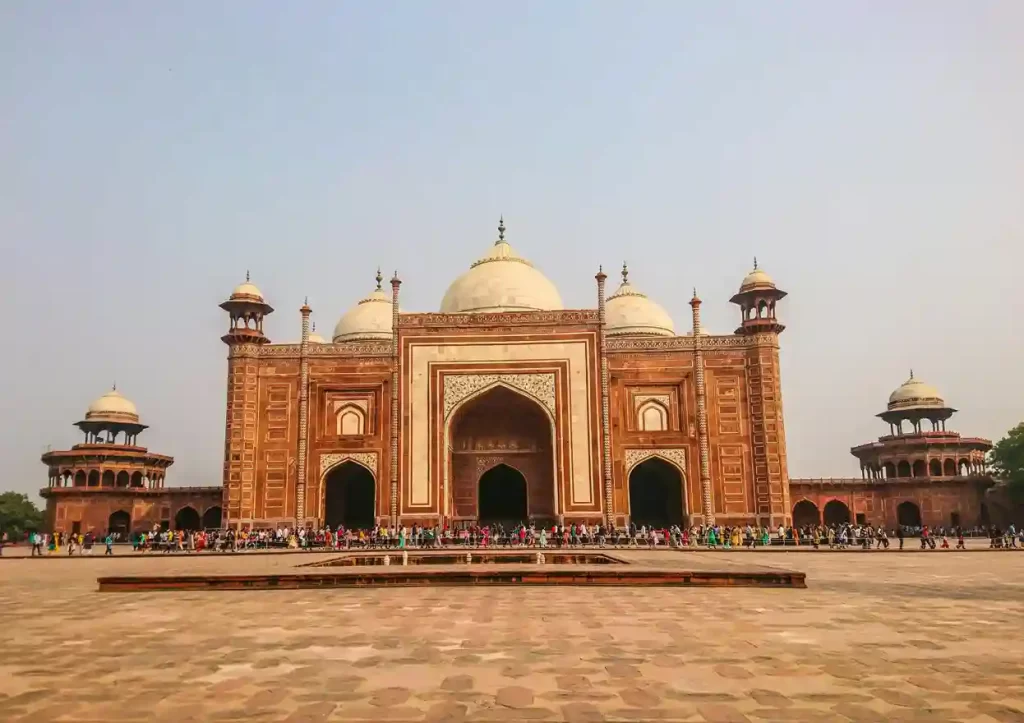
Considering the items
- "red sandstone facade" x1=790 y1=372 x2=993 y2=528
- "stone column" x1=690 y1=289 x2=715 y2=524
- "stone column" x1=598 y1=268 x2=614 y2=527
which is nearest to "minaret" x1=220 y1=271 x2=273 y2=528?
"stone column" x1=598 y1=268 x2=614 y2=527

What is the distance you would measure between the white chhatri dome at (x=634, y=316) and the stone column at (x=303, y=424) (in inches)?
455

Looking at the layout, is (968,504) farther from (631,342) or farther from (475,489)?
(475,489)

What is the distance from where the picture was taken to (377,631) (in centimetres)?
650

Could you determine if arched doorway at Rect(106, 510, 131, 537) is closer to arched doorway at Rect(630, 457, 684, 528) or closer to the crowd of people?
the crowd of people

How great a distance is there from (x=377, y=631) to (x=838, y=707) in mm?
3722

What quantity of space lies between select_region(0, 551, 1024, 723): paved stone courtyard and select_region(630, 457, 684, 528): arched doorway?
19267 millimetres

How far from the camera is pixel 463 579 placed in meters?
10.4

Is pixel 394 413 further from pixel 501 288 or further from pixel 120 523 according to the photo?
pixel 120 523

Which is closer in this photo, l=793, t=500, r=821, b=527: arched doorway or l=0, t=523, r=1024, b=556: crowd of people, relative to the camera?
l=0, t=523, r=1024, b=556: crowd of people

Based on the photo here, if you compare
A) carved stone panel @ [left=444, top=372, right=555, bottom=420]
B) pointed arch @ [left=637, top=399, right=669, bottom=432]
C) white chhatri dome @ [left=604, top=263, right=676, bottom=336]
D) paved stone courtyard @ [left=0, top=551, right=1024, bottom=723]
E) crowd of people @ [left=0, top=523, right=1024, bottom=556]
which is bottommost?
crowd of people @ [left=0, top=523, right=1024, bottom=556]

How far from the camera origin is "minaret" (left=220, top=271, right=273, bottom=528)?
1004 inches

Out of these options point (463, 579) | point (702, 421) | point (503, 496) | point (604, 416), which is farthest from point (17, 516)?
point (463, 579)

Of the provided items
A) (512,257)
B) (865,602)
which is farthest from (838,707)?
(512,257)

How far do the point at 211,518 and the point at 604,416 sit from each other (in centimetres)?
A: 1562
